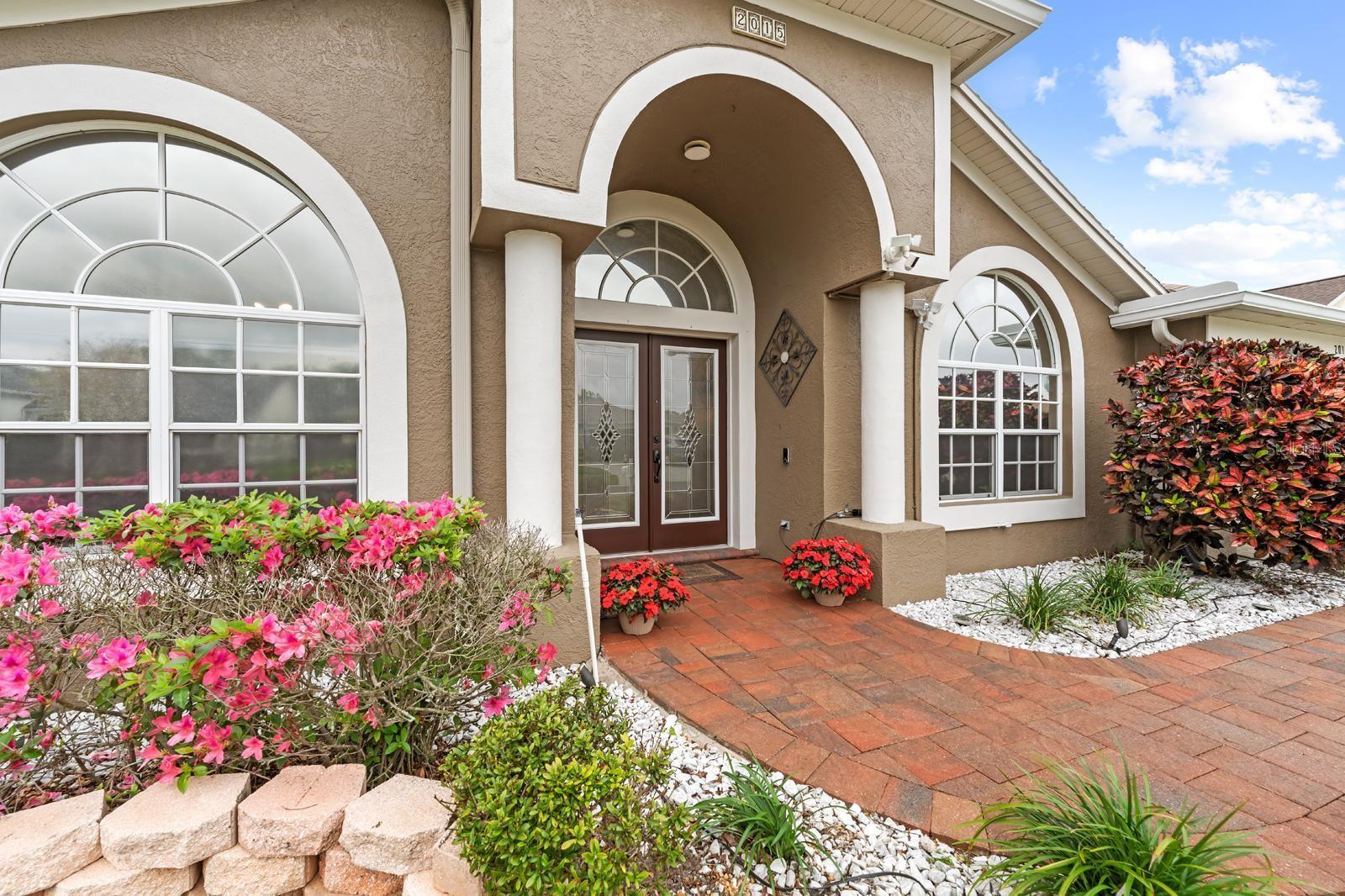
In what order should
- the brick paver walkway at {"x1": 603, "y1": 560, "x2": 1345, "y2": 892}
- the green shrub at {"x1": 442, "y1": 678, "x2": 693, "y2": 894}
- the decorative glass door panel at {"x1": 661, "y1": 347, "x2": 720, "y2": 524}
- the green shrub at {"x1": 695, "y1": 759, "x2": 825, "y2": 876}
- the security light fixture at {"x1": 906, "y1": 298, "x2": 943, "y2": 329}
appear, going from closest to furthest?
the green shrub at {"x1": 442, "y1": 678, "x2": 693, "y2": 894} → the green shrub at {"x1": 695, "y1": 759, "x2": 825, "y2": 876} → the brick paver walkway at {"x1": 603, "y1": 560, "x2": 1345, "y2": 892} → the security light fixture at {"x1": 906, "y1": 298, "x2": 943, "y2": 329} → the decorative glass door panel at {"x1": 661, "y1": 347, "x2": 720, "y2": 524}

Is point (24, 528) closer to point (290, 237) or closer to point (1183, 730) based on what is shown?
point (290, 237)

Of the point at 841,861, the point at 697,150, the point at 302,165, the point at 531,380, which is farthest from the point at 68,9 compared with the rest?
the point at 841,861

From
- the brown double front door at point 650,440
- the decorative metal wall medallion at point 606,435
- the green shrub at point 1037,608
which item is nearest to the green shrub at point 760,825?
the green shrub at point 1037,608

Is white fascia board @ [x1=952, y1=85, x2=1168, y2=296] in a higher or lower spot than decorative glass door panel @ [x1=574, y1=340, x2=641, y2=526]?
higher

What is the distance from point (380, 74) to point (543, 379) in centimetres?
238

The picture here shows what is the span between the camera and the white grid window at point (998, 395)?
603 centimetres

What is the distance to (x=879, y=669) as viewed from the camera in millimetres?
3502

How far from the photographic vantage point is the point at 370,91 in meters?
3.81

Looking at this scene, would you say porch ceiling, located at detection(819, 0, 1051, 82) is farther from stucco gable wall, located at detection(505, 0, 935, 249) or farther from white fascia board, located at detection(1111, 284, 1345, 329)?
white fascia board, located at detection(1111, 284, 1345, 329)

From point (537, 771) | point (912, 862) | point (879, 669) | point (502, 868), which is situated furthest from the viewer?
point (879, 669)

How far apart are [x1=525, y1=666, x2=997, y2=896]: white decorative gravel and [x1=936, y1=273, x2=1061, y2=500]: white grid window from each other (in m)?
4.44

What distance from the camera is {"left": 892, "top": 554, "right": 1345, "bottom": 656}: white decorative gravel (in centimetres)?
401

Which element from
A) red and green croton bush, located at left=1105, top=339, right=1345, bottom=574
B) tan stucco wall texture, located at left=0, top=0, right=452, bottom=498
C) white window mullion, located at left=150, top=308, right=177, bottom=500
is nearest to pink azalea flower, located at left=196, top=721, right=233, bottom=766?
tan stucco wall texture, located at left=0, top=0, right=452, bottom=498

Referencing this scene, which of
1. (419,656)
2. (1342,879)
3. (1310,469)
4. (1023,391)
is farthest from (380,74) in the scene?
(1310,469)
